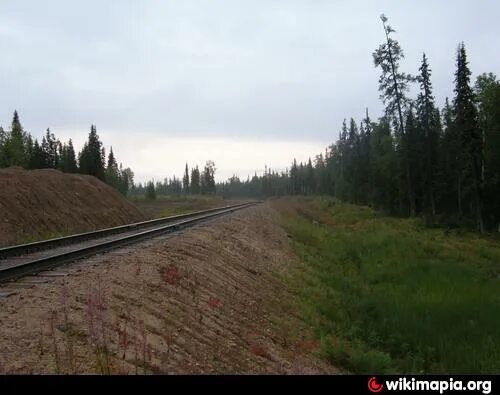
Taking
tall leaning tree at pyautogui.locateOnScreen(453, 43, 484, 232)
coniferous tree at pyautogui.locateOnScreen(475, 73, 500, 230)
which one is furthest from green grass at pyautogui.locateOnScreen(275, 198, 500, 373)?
coniferous tree at pyautogui.locateOnScreen(475, 73, 500, 230)

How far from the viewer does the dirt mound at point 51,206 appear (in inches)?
1049

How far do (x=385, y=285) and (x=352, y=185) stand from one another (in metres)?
84.6

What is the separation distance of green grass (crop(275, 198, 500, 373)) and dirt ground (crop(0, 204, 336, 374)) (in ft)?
3.66

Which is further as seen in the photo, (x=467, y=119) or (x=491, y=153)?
(x=491, y=153)

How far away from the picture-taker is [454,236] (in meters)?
37.3

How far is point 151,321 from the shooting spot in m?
8.38

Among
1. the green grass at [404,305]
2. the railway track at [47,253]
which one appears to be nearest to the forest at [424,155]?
the green grass at [404,305]

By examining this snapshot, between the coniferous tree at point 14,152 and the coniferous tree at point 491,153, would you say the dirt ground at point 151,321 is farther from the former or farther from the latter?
the coniferous tree at point 14,152

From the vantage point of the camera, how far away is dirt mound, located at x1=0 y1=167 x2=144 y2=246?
87.4 feet

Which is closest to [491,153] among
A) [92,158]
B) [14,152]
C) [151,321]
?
[151,321]

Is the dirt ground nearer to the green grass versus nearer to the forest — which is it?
the green grass

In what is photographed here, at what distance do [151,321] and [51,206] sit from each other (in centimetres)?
2582

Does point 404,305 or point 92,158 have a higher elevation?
point 92,158

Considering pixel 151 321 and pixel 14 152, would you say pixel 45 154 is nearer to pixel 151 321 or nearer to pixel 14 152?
pixel 14 152
